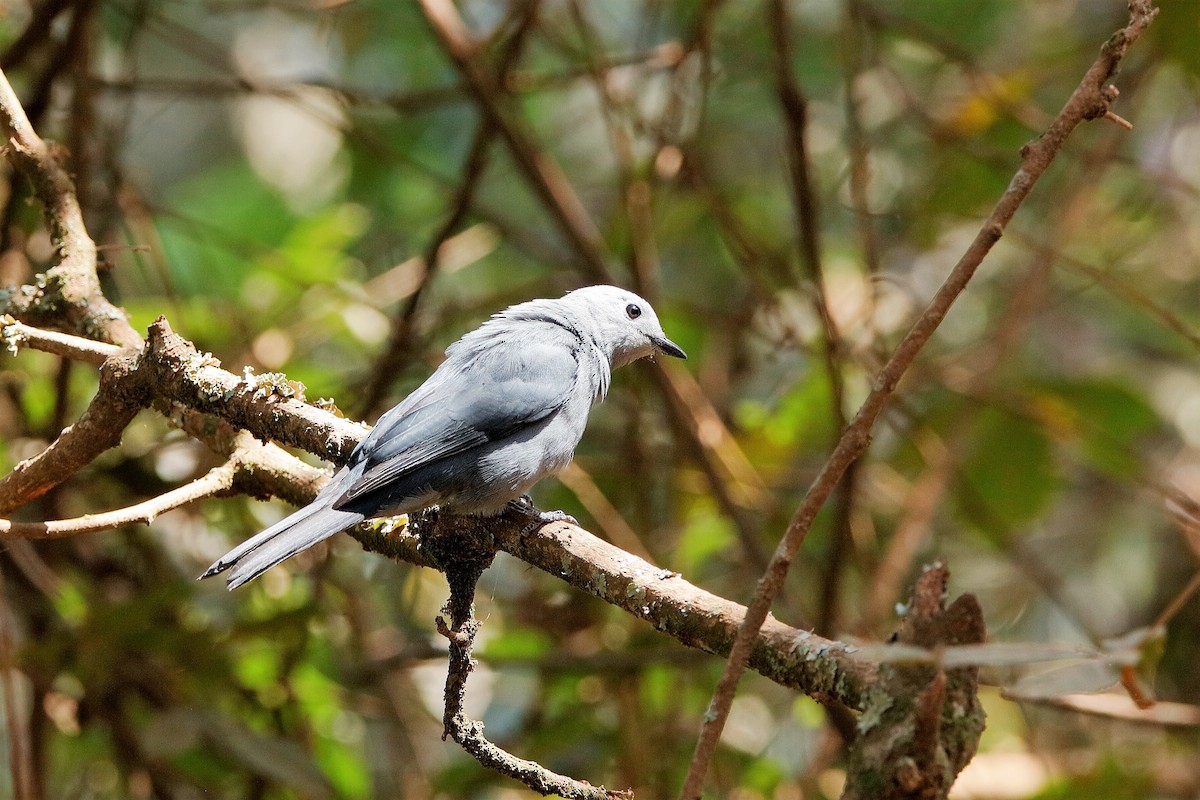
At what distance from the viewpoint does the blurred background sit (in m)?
4.44

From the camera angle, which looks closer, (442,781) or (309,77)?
(442,781)

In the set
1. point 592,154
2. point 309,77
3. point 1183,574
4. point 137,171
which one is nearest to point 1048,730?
point 1183,574

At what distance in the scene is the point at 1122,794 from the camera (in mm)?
4211

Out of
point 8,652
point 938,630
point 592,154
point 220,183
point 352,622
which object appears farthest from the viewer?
point 592,154

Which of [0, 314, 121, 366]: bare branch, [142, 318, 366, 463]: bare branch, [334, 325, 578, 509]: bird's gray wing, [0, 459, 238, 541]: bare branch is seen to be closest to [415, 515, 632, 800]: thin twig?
[334, 325, 578, 509]: bird's gray wing

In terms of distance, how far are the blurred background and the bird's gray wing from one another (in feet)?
3.18

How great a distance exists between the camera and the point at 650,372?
17.0 ft

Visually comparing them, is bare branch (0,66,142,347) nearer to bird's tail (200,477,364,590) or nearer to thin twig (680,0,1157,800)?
bird's tail (200,477,364,590)

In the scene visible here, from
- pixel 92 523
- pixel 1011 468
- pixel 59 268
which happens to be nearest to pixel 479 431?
pixel 92 523

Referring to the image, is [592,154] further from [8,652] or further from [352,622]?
[8,652]

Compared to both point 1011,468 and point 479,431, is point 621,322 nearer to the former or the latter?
point 479,431

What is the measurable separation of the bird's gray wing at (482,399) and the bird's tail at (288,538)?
8.2 inches

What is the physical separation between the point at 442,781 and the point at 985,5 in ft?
16.0

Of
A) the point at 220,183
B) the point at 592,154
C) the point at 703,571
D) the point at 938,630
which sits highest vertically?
the point at 592,154
